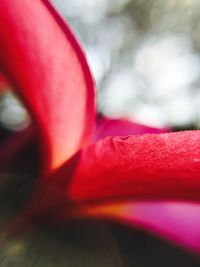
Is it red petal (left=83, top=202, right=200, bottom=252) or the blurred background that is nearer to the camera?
red petal (left=83, top=202, right=200, bottom=252)

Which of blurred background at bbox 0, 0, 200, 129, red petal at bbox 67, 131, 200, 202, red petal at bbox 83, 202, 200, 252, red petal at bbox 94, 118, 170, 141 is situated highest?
blurred background at bbox 0, 0, 200, 129

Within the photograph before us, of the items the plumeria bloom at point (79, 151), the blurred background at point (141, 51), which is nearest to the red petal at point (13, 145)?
the plumeria bloom at point (79, 151)

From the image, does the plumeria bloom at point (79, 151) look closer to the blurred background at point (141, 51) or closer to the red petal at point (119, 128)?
the red petal at point (119, 128)

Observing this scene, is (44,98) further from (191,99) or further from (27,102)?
(191,99)

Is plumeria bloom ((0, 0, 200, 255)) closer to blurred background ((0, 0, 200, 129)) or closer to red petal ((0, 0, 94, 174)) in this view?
red petal ((0, 0, 94, 174))

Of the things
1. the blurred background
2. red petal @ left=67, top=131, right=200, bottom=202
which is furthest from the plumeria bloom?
the blurred background

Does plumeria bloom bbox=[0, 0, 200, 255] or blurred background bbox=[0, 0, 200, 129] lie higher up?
blurred background bbox=[0, 0, 200, 129]

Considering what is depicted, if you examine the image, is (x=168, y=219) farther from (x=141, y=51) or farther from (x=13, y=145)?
(x=141, y=51)
